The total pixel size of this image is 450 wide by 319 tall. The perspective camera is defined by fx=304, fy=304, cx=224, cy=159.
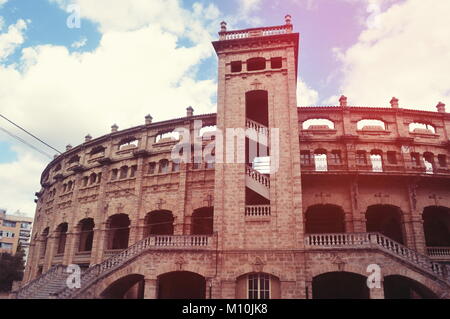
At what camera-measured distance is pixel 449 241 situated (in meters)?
21.7

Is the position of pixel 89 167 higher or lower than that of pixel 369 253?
higher

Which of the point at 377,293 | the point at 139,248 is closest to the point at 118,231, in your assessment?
the point at 139,248

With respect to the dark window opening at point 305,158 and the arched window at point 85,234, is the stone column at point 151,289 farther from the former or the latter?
the arched window at point 85,234

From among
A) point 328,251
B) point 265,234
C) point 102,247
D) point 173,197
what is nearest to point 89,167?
point 102,247

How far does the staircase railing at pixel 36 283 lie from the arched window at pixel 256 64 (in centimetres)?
1944

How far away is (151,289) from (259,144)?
9789mm

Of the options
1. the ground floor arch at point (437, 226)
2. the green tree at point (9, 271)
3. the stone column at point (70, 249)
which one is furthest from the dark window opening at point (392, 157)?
the green tree at point (9, 271)

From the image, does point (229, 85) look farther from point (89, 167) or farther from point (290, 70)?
point (89, 167)

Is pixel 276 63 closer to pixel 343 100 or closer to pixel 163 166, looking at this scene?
pixel 343 100

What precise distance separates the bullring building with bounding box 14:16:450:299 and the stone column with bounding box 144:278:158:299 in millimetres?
51

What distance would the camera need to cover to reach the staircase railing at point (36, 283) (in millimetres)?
20845

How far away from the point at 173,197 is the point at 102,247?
7.04 metres

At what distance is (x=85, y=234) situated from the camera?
27.7m
